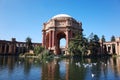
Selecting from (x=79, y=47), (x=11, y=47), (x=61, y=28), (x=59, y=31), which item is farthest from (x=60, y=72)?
(x=11, y=47)

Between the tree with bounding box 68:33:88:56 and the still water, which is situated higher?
the tree with bounding box 68:33:88:56

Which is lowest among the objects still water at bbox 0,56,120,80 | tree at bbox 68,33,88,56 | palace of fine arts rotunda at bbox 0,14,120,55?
still water at bbox 0,56,120,80

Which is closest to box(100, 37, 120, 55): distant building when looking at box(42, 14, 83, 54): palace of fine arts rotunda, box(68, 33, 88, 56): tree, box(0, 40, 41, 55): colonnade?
box(42, 14, 83, 54): palace of fine arts rotunda

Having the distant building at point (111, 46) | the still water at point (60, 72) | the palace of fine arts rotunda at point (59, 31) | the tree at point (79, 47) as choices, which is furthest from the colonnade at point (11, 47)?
the still water at point (60, 72)

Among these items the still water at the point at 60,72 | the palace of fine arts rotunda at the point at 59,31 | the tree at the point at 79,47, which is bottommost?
the still water at the point at 60,72

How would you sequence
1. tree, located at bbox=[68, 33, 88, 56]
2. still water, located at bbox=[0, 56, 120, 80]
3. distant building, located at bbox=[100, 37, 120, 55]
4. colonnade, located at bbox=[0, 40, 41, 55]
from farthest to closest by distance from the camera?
1. colonnade, located at bbox=[0, 40, 41, 55]
2. distant building, located at bbox=[100, 37, 120, 55]
3. tree, located at bbox=[68, 33, 88, 56]
4. still water, located at bbox=[0, 56, 120, 80]

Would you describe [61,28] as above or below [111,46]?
above

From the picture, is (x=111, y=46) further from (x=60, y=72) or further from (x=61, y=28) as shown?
(x=60, y=72)

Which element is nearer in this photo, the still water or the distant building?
the still water

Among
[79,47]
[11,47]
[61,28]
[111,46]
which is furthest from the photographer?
[11,47]

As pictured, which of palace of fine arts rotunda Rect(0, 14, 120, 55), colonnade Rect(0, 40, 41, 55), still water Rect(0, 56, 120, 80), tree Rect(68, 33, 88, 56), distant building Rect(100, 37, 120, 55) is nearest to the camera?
still water Rect(0, 56, 120, 80)

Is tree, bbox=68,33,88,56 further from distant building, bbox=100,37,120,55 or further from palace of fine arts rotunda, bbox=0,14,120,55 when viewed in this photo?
distant building, bbox=100,37,120,55

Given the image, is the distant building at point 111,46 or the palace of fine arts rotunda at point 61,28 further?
the distant building at point 111,46

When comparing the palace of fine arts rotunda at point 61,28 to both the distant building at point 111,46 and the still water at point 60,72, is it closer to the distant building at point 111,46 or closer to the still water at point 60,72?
the distant building at point 111,46
